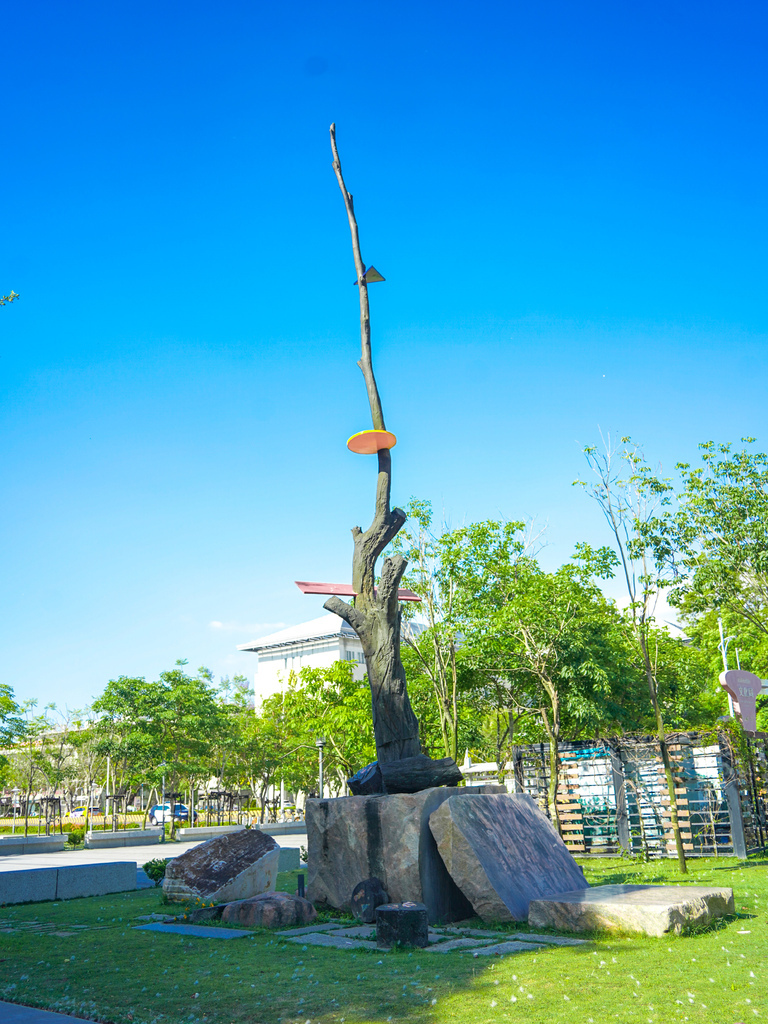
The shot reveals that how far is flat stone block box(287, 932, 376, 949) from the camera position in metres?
7.65

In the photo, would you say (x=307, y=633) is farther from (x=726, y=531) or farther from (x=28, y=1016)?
(x=28, y=1016)

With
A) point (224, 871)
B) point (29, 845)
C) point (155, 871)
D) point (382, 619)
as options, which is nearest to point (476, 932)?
point (382, 619)

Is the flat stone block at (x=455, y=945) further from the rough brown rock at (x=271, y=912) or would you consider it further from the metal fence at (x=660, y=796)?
the metal fence at (x=660, y=796)

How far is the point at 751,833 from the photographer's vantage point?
1681cm

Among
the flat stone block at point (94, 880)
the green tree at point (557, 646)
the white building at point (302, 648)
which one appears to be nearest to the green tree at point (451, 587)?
the green tree at point (557, 646)

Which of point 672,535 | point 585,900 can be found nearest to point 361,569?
point 585,900

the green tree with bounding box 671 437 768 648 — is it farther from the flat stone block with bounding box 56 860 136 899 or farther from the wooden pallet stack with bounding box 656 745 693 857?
the flat stone block with bounding box 56 860 136 899

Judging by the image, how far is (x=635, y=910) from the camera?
7289 millimetres

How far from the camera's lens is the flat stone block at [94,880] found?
43.2 feet

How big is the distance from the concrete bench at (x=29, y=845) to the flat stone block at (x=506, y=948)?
24673 millimetres

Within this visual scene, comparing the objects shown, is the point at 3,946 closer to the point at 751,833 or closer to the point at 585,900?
the point at 585,900

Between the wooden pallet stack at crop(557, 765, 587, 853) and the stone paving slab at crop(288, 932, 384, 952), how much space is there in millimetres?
10765

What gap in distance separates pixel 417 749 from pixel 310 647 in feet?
206

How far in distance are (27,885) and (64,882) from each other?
0.66 meters
